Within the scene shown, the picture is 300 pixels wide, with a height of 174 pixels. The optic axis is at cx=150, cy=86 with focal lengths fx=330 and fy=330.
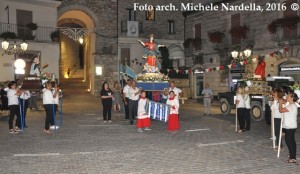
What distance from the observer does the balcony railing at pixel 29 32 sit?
80.8 ft

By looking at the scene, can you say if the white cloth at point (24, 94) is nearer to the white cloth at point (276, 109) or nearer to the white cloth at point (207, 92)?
the white cloth at point (207, 92)

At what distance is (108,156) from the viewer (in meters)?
8.28

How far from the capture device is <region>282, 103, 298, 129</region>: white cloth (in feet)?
25.4

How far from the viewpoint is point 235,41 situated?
25.7 metres

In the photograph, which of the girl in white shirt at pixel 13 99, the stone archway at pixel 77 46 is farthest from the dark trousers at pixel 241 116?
the stone archway at pixel 77 46

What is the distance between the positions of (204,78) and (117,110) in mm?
13055

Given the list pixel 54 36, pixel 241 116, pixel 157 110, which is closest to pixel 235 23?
pixel 54 36

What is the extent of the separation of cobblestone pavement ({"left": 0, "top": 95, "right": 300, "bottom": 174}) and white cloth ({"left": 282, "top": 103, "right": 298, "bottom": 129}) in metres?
0.88

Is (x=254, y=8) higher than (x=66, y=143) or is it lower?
higher

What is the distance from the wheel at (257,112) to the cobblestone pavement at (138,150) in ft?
6.16

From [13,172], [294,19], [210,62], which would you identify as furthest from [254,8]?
[13,172]

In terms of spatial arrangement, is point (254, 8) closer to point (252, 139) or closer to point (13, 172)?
point (252, 139)

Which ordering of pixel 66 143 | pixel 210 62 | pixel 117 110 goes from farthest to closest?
pixel 210 62 → pixel 117 110 → pixel 66 143

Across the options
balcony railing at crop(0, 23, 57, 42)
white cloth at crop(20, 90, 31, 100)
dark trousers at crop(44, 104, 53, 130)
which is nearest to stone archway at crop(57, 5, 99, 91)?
balcony railing at crop(0, 23, 57, 42)
